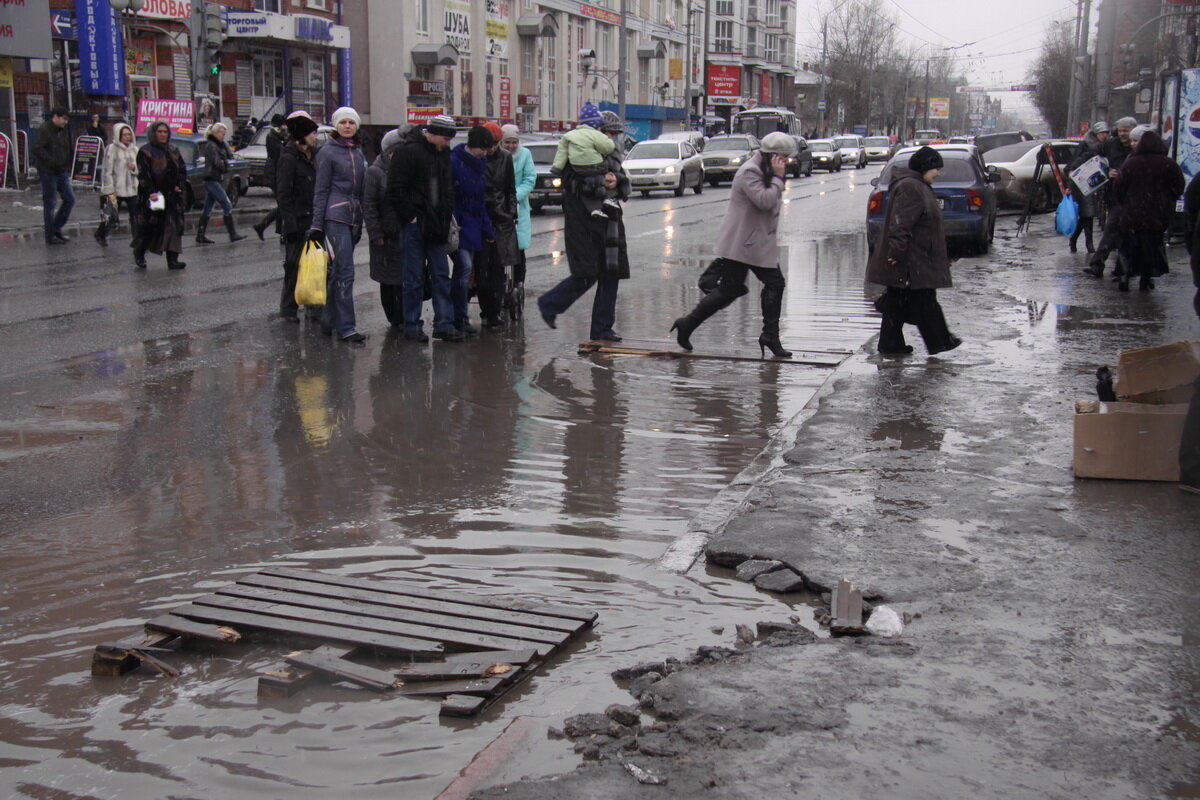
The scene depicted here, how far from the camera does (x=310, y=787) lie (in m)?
3.13

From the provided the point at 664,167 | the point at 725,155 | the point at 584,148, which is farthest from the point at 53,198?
the point at 725,155

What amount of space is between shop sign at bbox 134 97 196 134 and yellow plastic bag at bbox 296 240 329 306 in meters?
21.5

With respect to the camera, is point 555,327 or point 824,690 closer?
point 824,690

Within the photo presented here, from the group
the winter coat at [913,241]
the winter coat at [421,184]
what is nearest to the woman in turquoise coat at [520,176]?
the winter coat at [421,184]

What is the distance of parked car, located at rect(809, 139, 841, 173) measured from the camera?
55.4 metres

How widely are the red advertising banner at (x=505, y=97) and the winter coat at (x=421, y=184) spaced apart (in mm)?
44502

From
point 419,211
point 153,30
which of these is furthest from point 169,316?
point 153,30

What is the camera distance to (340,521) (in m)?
5.36

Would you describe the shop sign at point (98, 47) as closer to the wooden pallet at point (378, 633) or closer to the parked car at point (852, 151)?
the wooden pallet at point (378, 633)

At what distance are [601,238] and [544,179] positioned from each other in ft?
53.3

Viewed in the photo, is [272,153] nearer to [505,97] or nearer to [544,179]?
[544,179]

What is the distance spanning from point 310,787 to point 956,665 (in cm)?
194

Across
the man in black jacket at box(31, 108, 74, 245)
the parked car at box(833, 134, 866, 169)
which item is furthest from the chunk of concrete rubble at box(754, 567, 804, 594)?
the parked car at box(833, 134, 866, 169)

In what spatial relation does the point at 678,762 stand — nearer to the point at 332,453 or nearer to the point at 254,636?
the point at 254,636
